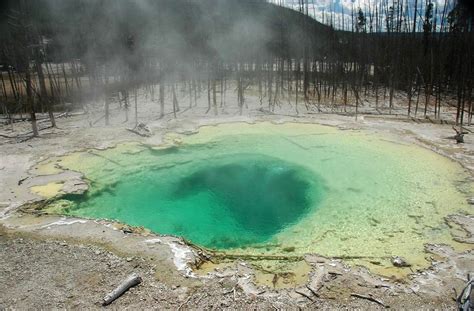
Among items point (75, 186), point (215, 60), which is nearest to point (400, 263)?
point (75, 186)

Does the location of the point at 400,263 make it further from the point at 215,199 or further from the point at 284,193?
the point at 215,199

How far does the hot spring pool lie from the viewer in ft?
17.5

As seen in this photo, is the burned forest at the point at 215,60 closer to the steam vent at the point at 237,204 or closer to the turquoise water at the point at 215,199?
the steam vent at the point at 237,204

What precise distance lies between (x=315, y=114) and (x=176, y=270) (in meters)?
8.59

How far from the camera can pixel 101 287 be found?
4.10 m

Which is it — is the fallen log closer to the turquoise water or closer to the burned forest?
the turquoise water

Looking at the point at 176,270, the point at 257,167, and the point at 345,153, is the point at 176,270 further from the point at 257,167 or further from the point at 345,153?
the point at 345,153

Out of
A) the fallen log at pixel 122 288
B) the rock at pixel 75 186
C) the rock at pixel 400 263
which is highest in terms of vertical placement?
the rock at pixel 75 186

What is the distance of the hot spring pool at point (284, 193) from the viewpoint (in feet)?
17.5

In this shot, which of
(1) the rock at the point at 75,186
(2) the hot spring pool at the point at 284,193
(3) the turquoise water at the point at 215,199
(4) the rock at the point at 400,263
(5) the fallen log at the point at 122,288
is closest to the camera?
(5) the fallen log at the point at 122,288

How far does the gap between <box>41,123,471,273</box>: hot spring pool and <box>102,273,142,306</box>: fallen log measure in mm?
1417

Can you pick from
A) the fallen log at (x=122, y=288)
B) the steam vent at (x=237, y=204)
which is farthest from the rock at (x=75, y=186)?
the fallen log at (x=122, y=288)

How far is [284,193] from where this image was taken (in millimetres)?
7141

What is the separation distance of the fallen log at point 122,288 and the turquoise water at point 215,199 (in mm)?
1458
